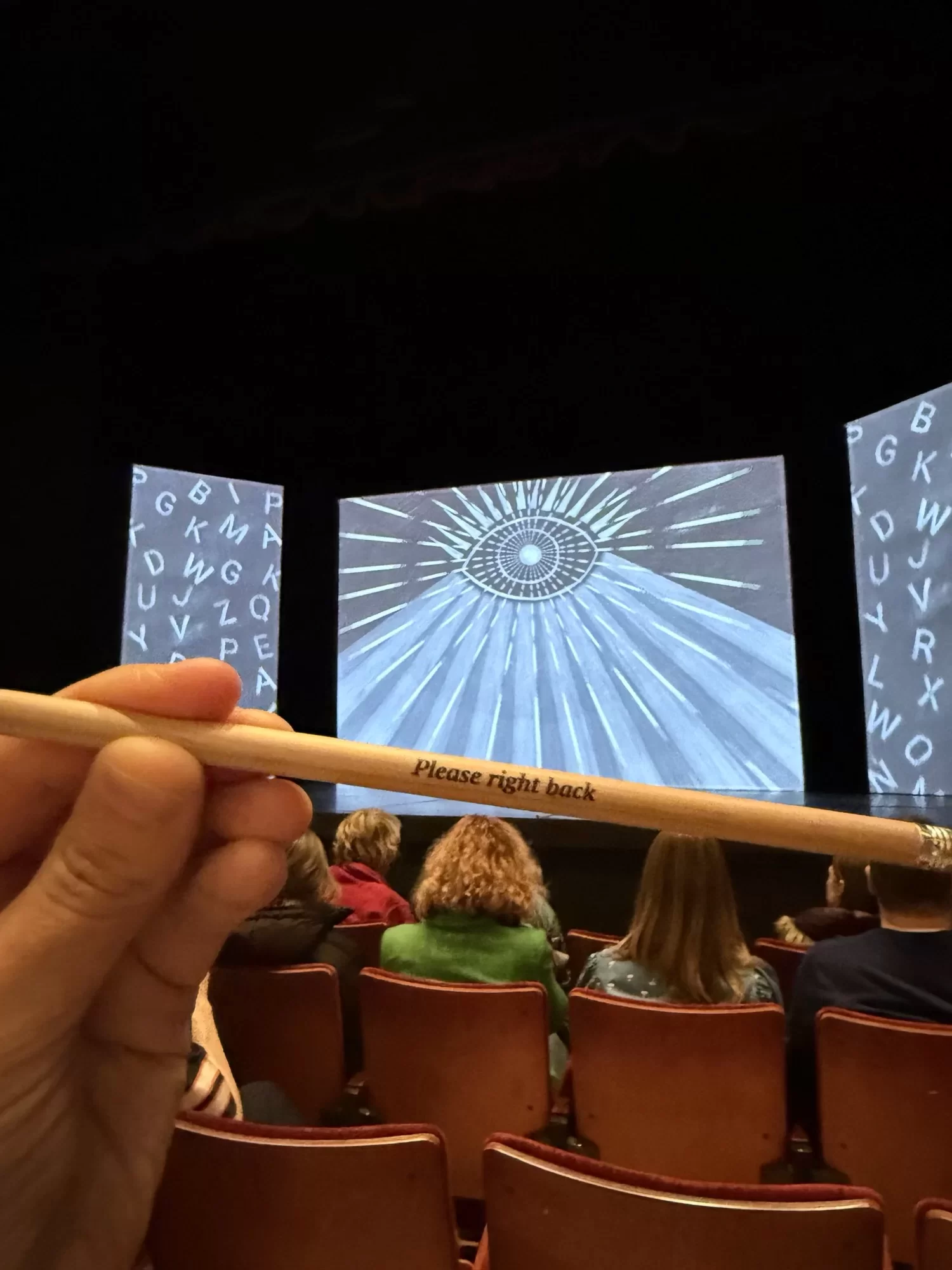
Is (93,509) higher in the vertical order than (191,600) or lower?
higher

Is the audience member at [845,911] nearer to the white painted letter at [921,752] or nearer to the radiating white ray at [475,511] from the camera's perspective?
the white painted letter at [921,752]

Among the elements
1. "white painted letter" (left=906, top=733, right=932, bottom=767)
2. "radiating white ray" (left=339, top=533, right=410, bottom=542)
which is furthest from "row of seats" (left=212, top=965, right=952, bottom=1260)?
"radiating white ray" (left=339, top=533, right=410, bottom=542)

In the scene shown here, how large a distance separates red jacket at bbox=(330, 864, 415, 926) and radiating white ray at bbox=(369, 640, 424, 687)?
3546 mm

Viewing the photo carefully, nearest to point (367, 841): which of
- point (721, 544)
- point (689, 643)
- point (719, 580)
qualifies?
point (689, 643)

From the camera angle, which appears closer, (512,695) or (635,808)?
(635,808)

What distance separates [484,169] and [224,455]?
3.49 m

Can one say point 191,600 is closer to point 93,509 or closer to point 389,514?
point 93,509

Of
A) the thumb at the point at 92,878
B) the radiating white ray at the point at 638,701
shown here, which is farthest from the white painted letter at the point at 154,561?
the thumb at the point at 92,878

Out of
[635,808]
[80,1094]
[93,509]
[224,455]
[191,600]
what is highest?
[224,455]

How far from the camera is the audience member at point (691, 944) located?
69.9 inches

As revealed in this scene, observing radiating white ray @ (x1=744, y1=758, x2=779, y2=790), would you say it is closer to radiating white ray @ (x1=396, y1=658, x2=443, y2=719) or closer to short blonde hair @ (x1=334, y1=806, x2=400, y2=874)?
radiating white ray @ (x1=396, y1=658, x2=443, y2=719)

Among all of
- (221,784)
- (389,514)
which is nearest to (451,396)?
(389,514)

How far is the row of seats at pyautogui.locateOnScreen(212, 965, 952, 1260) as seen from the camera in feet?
4.79

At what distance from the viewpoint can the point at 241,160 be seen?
4191 millimetres
